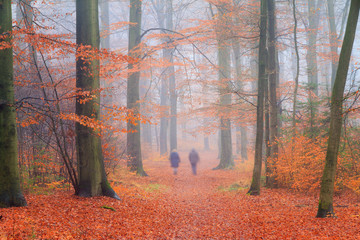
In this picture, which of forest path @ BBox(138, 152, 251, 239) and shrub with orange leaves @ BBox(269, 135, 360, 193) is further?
shrub with orange leaves @ BBox(269, 135, 360, 193)

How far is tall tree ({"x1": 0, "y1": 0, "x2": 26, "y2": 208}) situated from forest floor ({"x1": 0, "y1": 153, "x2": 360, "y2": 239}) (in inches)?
15.2

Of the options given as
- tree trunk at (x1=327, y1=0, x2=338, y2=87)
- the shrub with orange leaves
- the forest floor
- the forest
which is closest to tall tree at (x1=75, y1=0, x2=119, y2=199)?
the forest

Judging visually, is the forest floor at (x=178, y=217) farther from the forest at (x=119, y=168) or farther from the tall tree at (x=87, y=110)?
the tall tree at (x=87, y=110)

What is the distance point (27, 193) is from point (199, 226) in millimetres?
4773

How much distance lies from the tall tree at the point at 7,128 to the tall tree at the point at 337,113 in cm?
666

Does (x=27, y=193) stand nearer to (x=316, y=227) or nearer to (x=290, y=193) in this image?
(x=316, y=227)

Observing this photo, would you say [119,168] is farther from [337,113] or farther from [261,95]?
[337,113]

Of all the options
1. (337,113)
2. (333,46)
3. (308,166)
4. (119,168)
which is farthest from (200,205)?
(333,46)

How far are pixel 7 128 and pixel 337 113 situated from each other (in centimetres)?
705

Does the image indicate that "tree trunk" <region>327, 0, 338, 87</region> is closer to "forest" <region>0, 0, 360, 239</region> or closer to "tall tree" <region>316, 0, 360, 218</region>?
"forest" <region>0, 0, 360, 239</region>

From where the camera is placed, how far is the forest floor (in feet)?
16.5

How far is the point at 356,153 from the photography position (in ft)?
28.2

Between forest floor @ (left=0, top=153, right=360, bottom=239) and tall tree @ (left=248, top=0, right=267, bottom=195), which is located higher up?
tall tree @ (left=248, top=0, right=267, bottom=195)

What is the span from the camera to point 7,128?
18.3 ft
